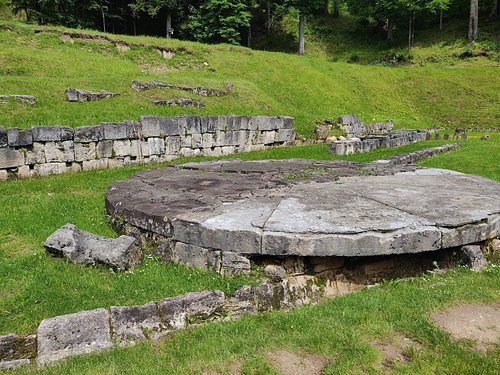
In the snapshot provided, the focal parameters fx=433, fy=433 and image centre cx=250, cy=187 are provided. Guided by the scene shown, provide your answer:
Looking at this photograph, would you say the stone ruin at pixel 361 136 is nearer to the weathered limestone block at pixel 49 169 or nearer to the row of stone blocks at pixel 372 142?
the row of stone blocks at pixel 372 142

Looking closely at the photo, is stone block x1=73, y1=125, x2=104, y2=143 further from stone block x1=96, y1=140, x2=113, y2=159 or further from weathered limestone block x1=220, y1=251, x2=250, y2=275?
weathered limestone block x1=220, y1=251, x2=250, y2=275

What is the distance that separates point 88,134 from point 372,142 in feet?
35.7

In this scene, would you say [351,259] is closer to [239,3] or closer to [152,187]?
[152,187]

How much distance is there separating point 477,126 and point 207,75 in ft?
56.0

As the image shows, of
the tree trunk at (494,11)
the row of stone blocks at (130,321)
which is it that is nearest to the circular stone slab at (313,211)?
the row of stone blocks at (130,321)

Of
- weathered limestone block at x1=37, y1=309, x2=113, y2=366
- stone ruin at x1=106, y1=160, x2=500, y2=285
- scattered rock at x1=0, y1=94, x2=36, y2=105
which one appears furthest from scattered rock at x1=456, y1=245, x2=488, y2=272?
scattered rock at x1=0, y1=94, x2=36, y2=105

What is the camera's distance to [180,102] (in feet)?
62.3

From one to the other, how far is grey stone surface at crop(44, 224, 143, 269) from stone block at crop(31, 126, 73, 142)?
725 cm

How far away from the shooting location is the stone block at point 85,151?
13344 millimetres

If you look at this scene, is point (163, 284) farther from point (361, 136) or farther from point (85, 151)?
point (361, 136)

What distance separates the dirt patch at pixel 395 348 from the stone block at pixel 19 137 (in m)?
11.6

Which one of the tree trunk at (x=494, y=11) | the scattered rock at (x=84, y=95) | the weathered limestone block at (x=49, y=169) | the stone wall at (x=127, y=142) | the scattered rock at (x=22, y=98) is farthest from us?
the tree trunk at (x=494, y=11)

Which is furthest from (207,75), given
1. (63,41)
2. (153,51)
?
(63,41)

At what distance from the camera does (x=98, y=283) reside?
18.4 ft
